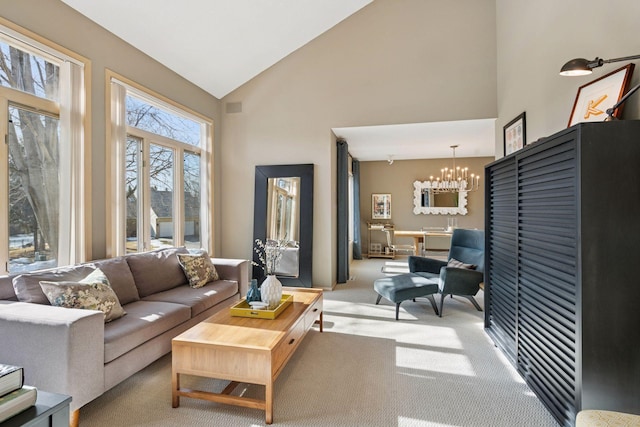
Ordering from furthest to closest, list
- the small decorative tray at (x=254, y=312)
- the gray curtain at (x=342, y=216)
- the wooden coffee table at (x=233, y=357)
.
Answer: the gray curtain at (x=342, y=216) < the small decorative tray at (x=254, y=312) < the wooden coffee table at (x=233, y=357)

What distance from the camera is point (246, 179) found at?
5.28 meters

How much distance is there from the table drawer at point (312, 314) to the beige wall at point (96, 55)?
84.0 inches

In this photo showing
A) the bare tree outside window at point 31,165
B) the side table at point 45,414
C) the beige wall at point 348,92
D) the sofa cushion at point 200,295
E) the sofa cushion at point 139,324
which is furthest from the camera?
the beige wall at point 348,92

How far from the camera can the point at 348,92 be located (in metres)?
4.85

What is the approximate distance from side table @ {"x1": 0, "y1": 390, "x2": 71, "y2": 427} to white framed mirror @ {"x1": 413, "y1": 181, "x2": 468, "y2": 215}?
26.0 feet

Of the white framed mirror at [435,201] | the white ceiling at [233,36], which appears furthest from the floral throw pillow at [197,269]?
the white framed mirror at [435,201]

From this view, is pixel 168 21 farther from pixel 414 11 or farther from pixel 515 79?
pixel 515 79

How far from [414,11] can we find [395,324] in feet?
13.7

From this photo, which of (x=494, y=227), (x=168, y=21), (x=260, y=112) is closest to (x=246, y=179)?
(x=260, y=112)

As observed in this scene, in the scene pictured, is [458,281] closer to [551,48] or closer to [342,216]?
[342,216]

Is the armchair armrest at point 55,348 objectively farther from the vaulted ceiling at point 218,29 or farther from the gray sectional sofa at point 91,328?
the vaulted ceiling at point 218,29

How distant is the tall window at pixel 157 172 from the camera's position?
345cm

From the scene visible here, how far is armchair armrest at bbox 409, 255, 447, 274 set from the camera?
14.5ft

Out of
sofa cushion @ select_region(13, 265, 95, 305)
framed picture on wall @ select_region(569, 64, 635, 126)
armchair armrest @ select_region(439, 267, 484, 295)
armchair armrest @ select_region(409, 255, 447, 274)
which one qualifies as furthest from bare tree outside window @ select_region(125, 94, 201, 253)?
framed picture on wall @ select_region(569, 64, 635, 126)
